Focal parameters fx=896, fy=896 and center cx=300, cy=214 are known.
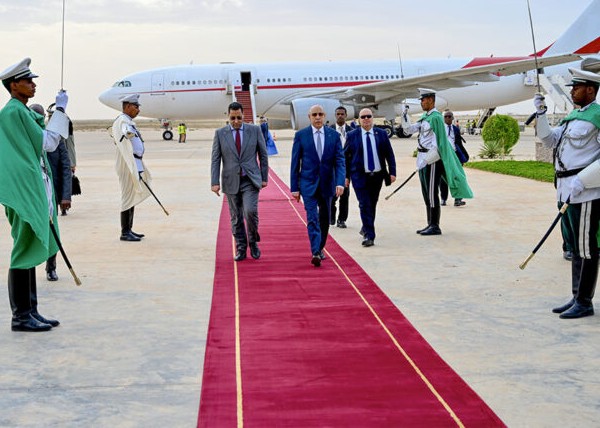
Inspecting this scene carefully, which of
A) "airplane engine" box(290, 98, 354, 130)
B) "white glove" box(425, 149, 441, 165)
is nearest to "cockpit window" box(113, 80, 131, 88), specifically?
"airplane engine" box(290, 98, 354, 130)

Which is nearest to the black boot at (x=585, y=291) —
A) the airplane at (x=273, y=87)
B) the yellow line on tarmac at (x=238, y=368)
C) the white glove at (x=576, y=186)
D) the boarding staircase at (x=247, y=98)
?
the white glove at (x=576, y=186)

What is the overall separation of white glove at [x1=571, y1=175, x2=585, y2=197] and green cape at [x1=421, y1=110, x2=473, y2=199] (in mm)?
4498

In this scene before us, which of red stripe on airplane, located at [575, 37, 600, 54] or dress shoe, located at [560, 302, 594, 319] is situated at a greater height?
red stripe on airplane, located at [575, 37, 600, 54]

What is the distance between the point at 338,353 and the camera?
5570 millimetres

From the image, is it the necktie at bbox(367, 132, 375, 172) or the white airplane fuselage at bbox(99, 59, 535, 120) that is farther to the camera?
the white airplane fuselage at bbox(99, 59, 535, 120)

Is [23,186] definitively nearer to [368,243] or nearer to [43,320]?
[43,320]

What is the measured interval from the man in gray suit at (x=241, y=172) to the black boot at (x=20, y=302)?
10.3 feet

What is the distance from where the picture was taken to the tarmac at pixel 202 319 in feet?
15.3

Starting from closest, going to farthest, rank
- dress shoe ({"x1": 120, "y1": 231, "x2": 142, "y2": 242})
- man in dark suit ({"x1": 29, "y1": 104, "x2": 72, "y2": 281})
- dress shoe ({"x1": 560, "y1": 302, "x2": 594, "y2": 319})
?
1. dress shoe ({"x1": 560, "y1": 302, "x2": 594, "y2": 319})
2. man in dark suit ({"x1": 29, "y1": 104, "x2": 72, "y2": 281})
3. dress shoe ({"x1": 120, "y1": 231, "x2": 142, "y2": 242})

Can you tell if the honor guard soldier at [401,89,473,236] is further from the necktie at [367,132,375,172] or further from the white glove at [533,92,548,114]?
the white glove at [533,92,548,114]

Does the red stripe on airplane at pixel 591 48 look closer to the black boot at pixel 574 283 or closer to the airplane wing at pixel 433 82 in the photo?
the airplane wing at pixel 433 82

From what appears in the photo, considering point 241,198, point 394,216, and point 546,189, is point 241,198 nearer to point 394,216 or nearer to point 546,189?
point 394,216

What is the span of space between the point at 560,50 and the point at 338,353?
32688 millimetres

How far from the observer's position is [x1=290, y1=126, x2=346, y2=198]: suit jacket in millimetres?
9125
